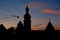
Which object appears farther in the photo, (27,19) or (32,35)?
(27,19)

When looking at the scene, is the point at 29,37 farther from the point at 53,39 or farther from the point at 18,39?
the point at 53,39

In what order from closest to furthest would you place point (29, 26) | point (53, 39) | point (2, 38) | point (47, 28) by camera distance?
point (53, 39), point (2, 38), point (47, 28), point (29, 26)

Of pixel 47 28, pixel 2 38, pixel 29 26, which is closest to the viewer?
pixel 2 38

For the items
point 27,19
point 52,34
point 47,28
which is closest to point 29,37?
point 52,34

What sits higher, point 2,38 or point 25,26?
point 25,26

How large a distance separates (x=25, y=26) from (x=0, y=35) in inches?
1010

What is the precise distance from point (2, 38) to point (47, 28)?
84.7 ft

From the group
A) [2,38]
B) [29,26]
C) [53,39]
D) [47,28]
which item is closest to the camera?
[53,39]

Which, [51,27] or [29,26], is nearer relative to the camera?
[51,27]

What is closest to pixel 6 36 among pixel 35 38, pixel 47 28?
pixel 35 38

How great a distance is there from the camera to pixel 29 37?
46844 millimetres

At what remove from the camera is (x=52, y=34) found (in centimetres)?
4612

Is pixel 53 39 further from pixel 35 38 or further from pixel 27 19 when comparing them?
pixel 27 19

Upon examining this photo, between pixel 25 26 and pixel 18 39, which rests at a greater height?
pixel 25 26
